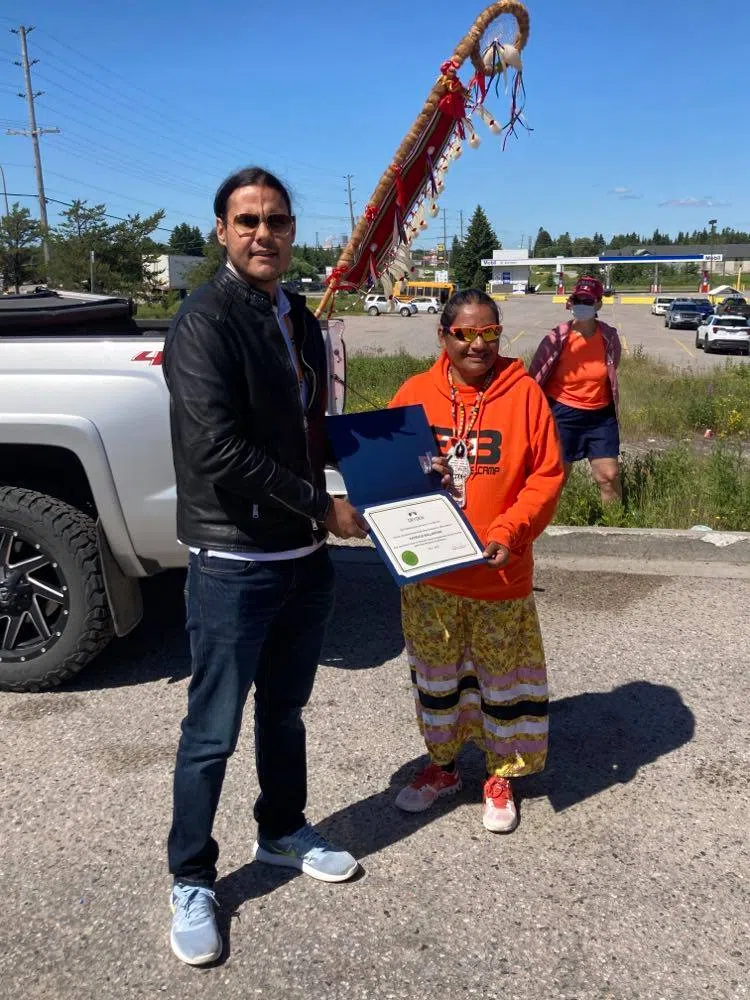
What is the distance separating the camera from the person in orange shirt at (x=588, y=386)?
20.5 ft

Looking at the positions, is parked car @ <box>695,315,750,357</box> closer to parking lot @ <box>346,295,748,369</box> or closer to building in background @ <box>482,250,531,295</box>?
parking lot @ <box>346,295,748,369</box>

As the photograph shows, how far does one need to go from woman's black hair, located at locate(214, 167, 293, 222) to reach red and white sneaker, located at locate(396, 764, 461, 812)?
203 centimetres

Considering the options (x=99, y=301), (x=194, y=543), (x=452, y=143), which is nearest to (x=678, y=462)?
(x=452, y=143)

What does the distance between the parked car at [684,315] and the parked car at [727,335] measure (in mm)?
13238

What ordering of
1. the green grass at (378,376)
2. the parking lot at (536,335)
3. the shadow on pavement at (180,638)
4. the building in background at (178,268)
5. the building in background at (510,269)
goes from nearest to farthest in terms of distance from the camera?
1. the shadow on pavement at (180,638)
2. the green grass at (378,376)
3. the parking lot at (536,335)
4. the building in background at (178,268)
5. the building in background at (510,269)

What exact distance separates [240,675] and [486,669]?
979mm

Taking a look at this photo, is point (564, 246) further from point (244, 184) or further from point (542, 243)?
point (244, 184)

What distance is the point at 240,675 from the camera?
2.44 meters

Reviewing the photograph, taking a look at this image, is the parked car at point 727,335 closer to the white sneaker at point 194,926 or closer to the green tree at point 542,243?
the white sneaker at point 194,926

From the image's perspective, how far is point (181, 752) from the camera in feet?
8.25

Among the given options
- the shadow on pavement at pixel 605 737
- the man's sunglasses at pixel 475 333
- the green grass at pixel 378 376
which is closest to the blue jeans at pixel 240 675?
the man's sunglasses at pixel 475 333

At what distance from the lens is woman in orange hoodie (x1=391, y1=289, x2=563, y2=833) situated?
2.85m

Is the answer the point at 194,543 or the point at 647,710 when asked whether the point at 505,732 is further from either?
the point at 194,543

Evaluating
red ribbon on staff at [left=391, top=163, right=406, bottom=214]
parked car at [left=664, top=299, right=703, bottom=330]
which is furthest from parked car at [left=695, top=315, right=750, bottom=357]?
red ribbon on staff at [left=391, top=163, right=406, bottom=214]
